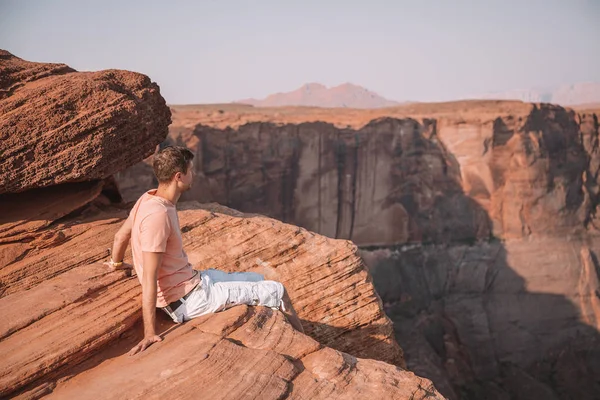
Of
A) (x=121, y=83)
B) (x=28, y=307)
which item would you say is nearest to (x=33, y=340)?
(x=28, y=307)

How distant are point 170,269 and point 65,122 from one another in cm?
387

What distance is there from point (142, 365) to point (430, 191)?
32205 millimetres

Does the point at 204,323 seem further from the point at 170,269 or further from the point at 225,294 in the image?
the point at 170,269

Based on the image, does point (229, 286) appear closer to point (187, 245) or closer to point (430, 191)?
point (187, 245)

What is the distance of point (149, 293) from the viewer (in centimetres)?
568

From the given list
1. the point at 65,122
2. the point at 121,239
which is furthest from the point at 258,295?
the point at 65,122

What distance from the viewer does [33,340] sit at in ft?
19.0

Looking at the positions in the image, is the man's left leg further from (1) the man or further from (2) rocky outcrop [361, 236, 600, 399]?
(2) rocky outcrop [361, 236, 600, 399]

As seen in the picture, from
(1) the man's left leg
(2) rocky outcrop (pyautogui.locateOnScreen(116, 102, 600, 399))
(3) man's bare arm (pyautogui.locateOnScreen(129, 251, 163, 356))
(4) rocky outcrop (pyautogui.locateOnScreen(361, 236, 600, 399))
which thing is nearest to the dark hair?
(3) man's bare arm (pyautogui.locateOnScreen(129, 251, 163, 356))

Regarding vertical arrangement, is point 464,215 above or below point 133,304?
below

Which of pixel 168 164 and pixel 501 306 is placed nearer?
pixel 168 164

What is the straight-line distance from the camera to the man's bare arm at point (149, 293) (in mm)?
5648

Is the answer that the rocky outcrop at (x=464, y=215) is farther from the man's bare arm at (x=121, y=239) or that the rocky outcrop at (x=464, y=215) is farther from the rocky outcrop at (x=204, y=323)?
the man's bare arm at (x=121, y=239)

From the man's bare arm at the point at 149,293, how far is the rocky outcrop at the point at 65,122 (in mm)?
3749
